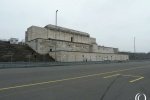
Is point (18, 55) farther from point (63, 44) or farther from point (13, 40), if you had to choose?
point (63, 44)

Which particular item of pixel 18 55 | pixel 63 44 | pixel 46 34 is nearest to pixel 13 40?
pixel 46 34

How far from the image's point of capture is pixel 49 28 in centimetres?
7488

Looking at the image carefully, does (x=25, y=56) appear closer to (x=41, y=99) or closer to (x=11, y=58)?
(x=11, y=58)

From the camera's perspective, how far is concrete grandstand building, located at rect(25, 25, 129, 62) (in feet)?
208

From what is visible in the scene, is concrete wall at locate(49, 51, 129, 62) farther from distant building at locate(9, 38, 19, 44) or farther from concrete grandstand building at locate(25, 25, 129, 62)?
distant building at locate(9, 38, 19, 44)

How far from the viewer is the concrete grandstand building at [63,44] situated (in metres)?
63.4

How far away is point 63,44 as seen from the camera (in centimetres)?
7244

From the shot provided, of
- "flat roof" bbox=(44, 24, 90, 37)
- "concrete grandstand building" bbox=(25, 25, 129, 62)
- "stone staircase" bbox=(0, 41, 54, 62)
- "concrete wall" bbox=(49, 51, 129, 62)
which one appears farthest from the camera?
"flat roof" bbox=(44, 24, 90, 37)

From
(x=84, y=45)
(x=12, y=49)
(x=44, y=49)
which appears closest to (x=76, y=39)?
(x=84, y=45)

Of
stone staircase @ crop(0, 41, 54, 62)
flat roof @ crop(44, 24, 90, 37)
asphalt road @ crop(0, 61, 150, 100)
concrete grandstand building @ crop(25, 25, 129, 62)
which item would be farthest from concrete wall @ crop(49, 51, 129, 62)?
asphalt road @ crop(0, 61, 150, 100)

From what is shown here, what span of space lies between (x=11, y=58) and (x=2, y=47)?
31.7 ft

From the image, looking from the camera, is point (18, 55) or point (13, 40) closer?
point (18, 55)

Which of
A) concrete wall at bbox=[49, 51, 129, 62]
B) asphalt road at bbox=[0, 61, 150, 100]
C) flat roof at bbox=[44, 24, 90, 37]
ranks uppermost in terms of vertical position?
flat roof at bbox=[44, 24, 90, 37]

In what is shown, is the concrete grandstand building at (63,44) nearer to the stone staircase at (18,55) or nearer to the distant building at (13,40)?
the stone staircase at (18,55)
